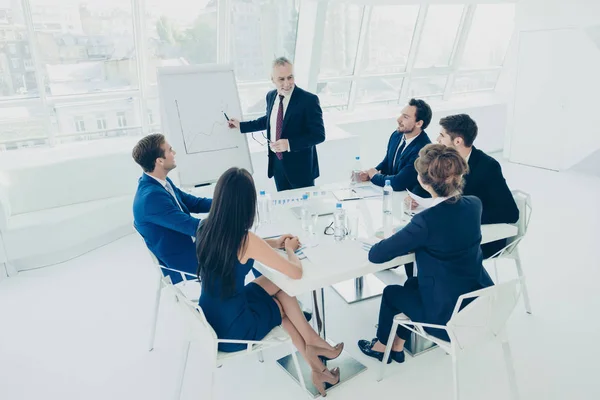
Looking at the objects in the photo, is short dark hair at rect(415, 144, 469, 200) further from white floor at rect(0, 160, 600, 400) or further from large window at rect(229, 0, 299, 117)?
large window at rect(229, 0, 299, 117)

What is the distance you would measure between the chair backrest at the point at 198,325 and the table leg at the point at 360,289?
1538 millimetres

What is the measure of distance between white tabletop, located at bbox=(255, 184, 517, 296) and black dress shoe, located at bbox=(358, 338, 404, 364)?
69 cm

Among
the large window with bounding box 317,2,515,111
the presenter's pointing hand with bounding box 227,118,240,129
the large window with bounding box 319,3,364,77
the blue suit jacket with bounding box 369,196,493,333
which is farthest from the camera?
the large window with bounding box 317,2,515,111

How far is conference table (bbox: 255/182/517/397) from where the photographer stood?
87.1 inches

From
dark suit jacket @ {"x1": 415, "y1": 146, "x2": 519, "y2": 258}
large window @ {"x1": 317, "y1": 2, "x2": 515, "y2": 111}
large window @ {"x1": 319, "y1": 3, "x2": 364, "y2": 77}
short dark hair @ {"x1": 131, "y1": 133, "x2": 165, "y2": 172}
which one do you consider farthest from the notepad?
large window @ {"x1": 317, "y1": 2, "x2": 515, "y2": 111}

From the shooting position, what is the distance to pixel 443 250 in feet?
7.08

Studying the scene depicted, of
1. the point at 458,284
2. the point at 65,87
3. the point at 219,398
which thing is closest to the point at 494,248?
the point at 458,284

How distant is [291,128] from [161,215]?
147 cm

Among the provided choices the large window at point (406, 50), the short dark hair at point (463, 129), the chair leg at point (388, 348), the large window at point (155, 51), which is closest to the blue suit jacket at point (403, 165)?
the short dark hair at point (463, 129)

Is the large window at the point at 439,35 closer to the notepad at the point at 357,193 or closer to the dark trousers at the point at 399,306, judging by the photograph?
the notepad at the point at 357,193

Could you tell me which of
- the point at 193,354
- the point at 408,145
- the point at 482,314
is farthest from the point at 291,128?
the point at 482,314

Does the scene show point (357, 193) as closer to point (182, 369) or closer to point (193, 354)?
point (193, 354)

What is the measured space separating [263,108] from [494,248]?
4278 mm

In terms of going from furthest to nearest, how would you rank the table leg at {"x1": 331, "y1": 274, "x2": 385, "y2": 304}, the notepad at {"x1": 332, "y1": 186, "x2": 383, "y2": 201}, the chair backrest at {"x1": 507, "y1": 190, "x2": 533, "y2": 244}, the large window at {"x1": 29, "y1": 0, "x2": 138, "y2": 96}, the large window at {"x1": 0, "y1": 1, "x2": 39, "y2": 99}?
the large window at {"x1": 29, "y1": 0, "x2": 138, "y2": 96}, the large window at {"x1": 0, "y1": 1, "x2": 39, "y2": 99}, the table leg at {"x1": 331, "y1": 274, "x2": 385, "y2": 304}, the notepad at {"x1": 332, "y1": 186, "x2": 383, "y2": 201}, the chair backrest at {"x1": 507, "y1": 190, "x2": 533, "y2": 244}
